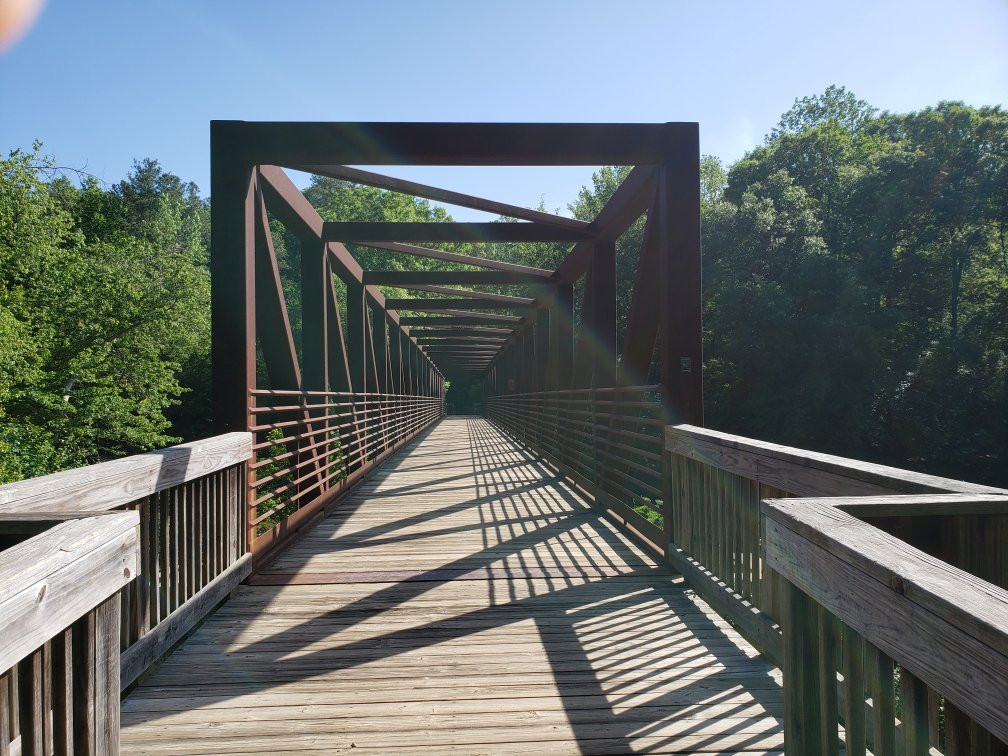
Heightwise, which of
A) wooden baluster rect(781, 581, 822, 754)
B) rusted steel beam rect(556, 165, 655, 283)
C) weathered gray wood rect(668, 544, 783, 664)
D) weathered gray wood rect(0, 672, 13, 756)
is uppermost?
→ rusted steel beam rect(556, 165, 655, 283)

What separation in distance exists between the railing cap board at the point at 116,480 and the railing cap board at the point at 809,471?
2.30m

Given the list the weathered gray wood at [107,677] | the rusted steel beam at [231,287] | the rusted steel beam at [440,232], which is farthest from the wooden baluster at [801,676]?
the rusted steel beam at [440,232]

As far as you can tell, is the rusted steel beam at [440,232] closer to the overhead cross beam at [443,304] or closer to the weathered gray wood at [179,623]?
the weathered gray wood at [179,623]

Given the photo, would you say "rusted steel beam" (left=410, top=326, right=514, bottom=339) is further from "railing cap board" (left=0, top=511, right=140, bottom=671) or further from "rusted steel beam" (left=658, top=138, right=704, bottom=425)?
"railing cap board" (left=0, top=511, right=140, bottom=671)

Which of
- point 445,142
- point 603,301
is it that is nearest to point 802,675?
point 445,142

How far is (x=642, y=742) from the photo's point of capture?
2.29 metres

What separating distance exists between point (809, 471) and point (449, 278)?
30.2 feet

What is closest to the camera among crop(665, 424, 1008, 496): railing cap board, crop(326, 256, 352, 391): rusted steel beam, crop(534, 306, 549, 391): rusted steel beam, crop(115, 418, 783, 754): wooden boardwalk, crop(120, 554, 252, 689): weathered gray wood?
crop(665, 424, 1008, 496): railing cap board

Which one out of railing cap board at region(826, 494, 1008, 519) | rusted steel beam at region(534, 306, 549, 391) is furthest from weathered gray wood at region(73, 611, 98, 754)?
rusted steel beam at region(534, 306, 549, 391)

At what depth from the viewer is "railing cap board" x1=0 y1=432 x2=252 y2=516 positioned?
206cm

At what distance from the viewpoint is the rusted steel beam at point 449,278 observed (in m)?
11.3

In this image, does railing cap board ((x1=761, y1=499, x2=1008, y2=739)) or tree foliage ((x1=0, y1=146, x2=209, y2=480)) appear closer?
railing cap board ((x1=761, y1=499, x2=1008, y2=739))

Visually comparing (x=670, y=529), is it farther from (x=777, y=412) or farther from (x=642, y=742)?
(x=777, y=412)

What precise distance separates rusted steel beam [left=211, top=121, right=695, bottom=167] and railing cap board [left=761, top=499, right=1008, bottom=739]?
371cm
